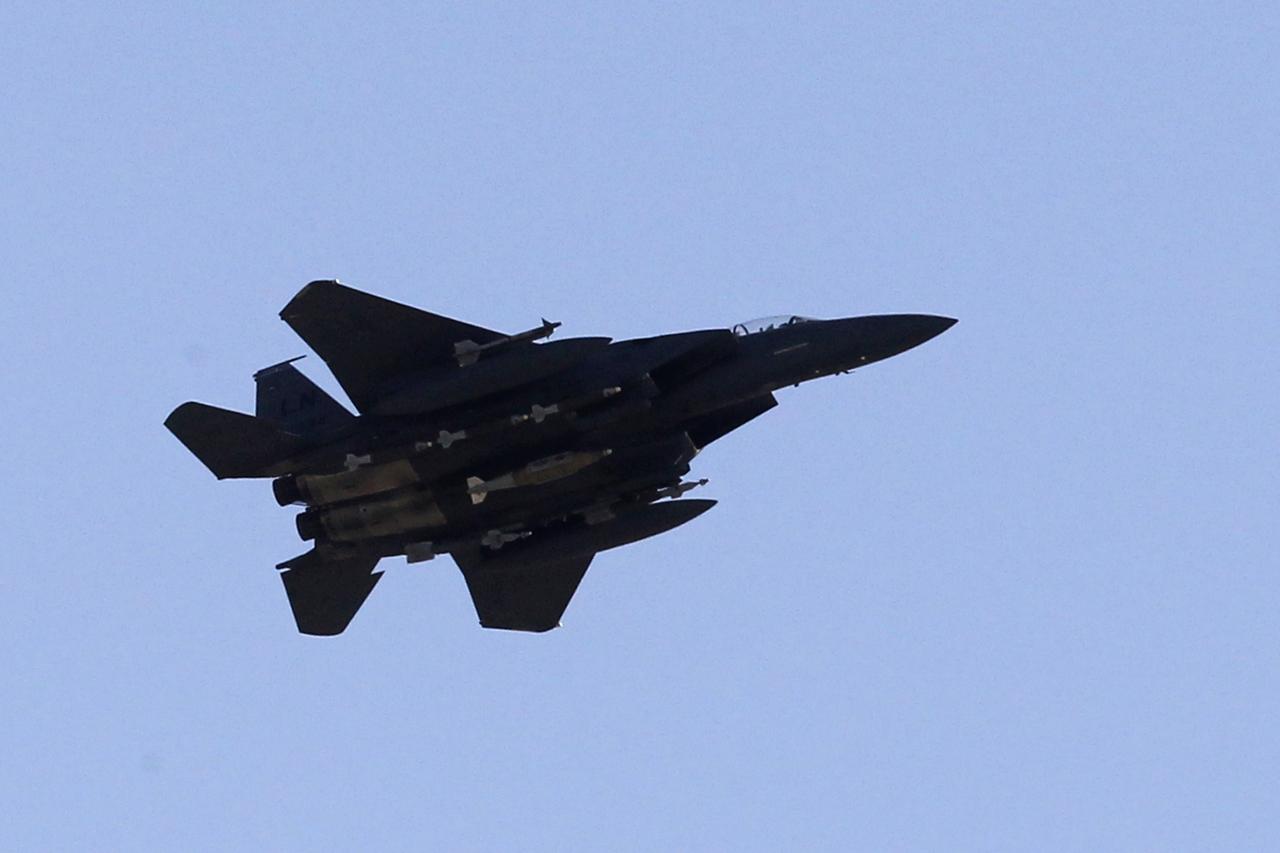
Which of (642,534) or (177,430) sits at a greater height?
(177,430)

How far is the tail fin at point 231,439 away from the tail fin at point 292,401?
0.94 meters

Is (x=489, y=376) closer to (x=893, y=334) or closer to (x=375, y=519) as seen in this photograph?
(x=375, y=519)

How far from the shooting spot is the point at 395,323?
3691 cm

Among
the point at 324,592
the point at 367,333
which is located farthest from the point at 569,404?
the point at 324,592

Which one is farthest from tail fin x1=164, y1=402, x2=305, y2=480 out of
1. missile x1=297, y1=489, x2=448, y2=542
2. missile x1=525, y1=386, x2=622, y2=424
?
missile x1=525, y1=386, x2=622, y2=424

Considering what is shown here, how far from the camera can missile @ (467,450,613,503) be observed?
36.9m

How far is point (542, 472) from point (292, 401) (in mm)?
4808

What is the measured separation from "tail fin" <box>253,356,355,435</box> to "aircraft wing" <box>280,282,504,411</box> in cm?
136

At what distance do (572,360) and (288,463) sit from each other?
495 cm

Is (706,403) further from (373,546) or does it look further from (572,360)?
(373,546)

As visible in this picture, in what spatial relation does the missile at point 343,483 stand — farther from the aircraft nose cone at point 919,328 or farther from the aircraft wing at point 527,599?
the aircraft nose cone at point 919,328

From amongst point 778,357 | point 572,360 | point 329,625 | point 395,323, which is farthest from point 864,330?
point 329,625

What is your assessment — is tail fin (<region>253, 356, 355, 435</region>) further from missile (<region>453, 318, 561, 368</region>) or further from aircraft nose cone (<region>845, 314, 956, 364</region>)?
aircraft nose cone (<region>845, 314, 956, 364</region>)

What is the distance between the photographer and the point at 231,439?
122 ft
